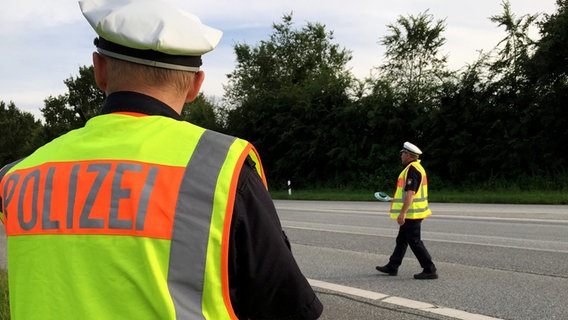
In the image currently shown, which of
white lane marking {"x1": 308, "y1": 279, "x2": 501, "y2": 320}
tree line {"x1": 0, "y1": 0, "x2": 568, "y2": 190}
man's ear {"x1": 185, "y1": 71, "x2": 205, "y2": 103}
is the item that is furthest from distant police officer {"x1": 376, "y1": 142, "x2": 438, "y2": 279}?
tree line {"x1": 0, "y1": 0, "x2": 568, "y2": 190}

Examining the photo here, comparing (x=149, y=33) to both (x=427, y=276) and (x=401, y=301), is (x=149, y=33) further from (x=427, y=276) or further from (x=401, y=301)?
(x=427, y=276)

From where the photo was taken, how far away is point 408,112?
26438mm

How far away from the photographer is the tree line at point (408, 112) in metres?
21.6

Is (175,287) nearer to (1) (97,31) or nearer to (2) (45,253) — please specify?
(2) (45,253)

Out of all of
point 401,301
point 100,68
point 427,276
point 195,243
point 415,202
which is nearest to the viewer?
point 195,243

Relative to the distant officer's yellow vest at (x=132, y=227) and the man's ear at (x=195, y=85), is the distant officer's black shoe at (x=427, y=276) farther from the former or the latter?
the distant officer's yellow vest at (x=132, y=227)

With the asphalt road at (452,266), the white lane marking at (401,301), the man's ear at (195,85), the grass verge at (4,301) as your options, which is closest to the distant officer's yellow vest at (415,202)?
the asphalt road at (452,266)

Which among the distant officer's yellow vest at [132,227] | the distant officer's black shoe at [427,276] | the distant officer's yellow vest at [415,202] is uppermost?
the distant officer's yellow vest at [132,227]

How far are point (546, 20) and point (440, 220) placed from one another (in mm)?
13140

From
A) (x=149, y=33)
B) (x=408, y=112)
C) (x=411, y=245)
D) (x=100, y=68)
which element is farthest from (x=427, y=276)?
(x=408, y=112)

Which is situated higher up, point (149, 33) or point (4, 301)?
point (149, 33)

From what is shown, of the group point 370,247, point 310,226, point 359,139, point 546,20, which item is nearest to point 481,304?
point 370,247

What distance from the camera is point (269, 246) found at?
Answer: 1.34 meters

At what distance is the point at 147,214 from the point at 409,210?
6.59m
